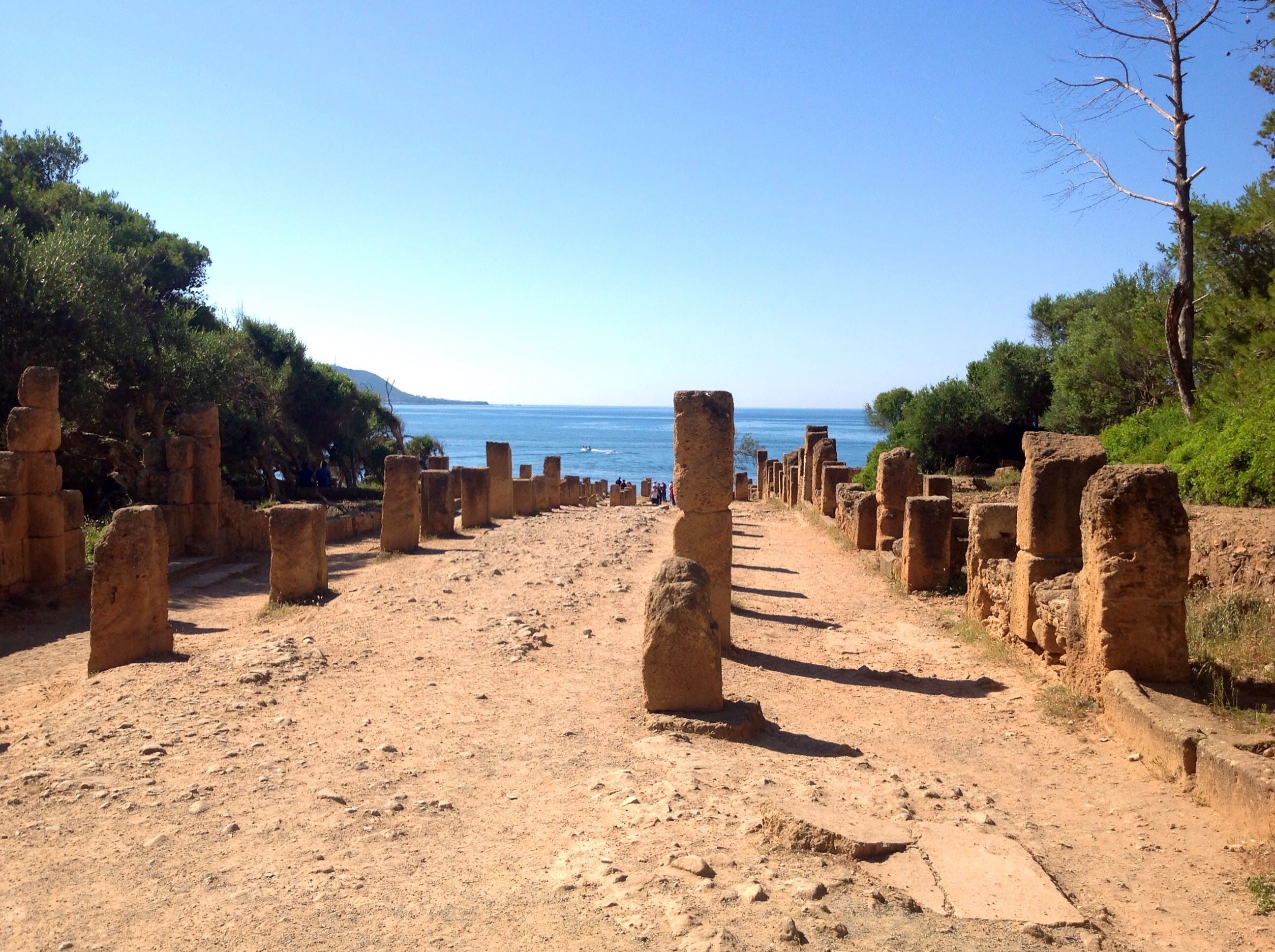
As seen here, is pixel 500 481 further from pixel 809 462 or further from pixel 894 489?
pixel 894 489

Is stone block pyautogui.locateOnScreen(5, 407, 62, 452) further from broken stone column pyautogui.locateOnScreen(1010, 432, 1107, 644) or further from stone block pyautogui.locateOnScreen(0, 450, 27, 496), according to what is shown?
broken stone column pyautogui.locateOnScreen(1010, 432, 1107, 644)

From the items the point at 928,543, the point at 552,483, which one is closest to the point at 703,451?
the point at 928,543

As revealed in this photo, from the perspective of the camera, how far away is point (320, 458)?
35.0 m

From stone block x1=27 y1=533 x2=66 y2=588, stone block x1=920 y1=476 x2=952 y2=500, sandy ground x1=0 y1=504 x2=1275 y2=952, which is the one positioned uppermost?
stone block x1=920 y1=476 x2=952 y2=500

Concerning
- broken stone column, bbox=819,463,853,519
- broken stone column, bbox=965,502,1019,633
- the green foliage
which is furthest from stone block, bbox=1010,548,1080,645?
the green foliage

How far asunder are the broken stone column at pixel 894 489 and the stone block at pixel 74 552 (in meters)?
12.5

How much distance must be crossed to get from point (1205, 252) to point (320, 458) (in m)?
28.7

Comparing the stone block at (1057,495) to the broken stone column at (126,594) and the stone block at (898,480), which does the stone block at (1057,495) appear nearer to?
the stone block at (898,480)

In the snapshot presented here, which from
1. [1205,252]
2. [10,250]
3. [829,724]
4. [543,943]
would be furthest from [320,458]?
[543,943]

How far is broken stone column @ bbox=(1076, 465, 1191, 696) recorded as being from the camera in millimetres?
6855

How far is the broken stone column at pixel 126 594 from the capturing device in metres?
8.63

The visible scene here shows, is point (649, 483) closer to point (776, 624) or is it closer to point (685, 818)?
point (776, 624)

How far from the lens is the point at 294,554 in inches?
458

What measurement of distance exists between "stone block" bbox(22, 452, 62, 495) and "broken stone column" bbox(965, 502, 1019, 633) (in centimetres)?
1274
